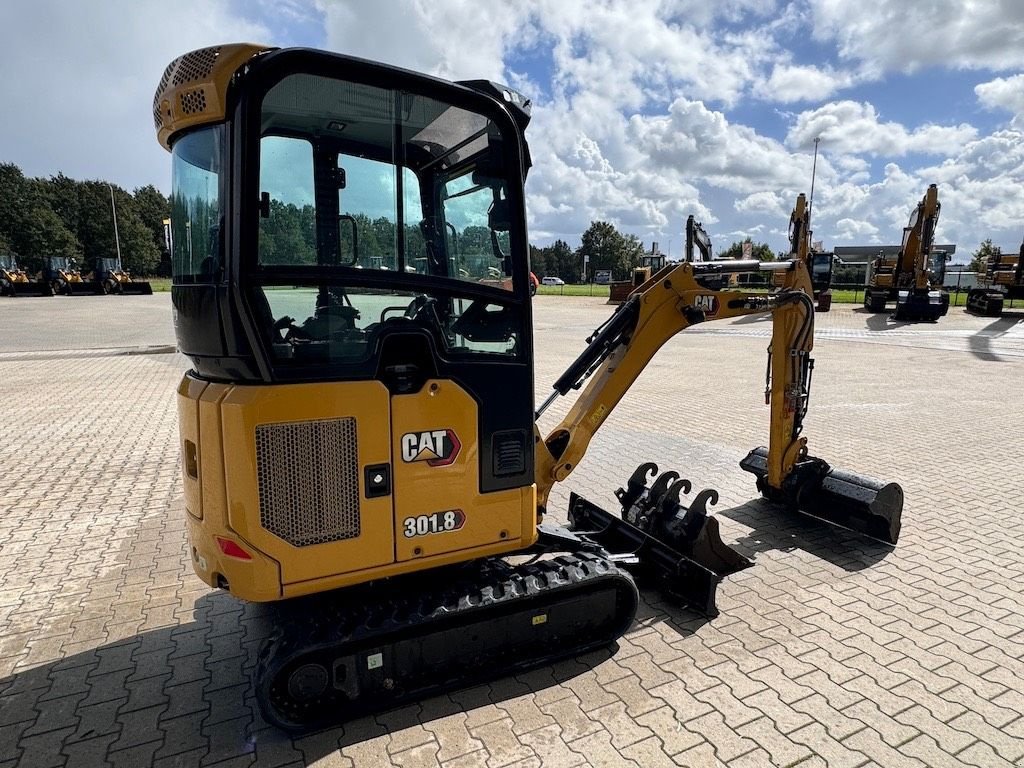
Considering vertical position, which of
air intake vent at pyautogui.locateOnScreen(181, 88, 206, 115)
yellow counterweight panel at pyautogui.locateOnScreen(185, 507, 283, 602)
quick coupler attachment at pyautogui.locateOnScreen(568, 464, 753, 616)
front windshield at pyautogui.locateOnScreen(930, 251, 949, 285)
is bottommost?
quick coupler attachment at pyautogui.locateOnScreen(568, 464, 753, 616)

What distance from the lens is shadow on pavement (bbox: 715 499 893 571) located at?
15.9 feet

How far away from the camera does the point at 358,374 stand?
2.75 metres

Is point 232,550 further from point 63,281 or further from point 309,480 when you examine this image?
point 63,281

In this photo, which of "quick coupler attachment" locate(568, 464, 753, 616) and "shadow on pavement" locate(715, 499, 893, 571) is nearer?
"quick coupler attachment" locate(568, 464, 753, 616)

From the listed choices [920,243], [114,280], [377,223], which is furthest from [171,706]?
[114,280]

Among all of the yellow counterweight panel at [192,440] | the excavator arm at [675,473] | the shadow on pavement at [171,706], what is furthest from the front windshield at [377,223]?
the shadow on pavement at [171,706]

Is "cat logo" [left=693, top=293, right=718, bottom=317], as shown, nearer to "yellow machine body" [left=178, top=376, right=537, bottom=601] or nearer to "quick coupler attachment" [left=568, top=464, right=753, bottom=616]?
"quick coupler attachment" [left=568, top=464, right=753, bottom=616]

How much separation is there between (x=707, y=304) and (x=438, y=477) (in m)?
2.41

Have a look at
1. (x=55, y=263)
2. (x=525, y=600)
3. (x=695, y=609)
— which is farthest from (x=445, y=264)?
(x=55, y=263)

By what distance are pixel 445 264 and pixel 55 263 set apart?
4678 centimetres

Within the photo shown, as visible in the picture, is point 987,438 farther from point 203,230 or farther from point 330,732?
point 203,230

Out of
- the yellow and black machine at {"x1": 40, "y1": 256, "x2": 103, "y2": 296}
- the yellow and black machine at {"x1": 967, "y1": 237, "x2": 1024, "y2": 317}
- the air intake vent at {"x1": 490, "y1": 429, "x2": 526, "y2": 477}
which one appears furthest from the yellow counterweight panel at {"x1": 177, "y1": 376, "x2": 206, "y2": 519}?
the yellow and black machine at {"x1": 40, "y1": 256, "x2": 103, "y2": 296}

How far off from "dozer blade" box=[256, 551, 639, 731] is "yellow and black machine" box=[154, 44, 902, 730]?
13 mm

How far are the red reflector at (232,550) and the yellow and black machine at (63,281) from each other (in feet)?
150
